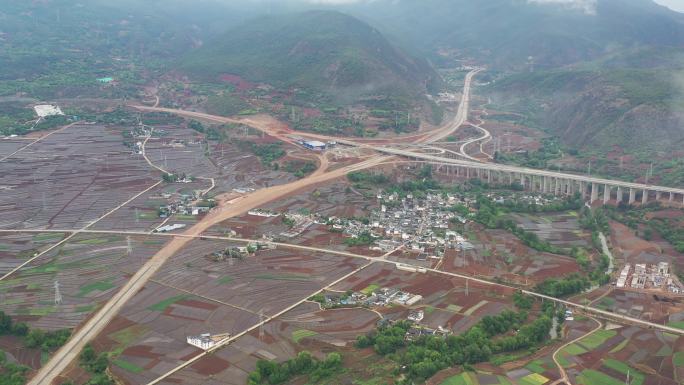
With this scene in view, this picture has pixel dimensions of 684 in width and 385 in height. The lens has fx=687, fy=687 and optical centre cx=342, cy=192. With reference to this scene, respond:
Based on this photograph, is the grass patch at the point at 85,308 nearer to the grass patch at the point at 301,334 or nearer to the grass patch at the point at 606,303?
the grass patch at the point at 301,334

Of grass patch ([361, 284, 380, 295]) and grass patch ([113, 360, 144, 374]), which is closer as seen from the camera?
grass patch ([113, 360, 144, 374])

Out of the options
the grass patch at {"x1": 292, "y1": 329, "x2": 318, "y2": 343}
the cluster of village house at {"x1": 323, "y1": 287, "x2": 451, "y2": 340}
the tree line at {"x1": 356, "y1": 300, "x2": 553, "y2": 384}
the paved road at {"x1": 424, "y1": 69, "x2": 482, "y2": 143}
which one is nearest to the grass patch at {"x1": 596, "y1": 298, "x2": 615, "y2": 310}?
the tree line at {"x1": 356, "y1": 300, "x2": 553, "y2": 384}

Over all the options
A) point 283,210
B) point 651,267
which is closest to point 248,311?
point 283,210

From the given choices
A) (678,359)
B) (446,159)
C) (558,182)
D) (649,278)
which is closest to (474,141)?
(446,159)

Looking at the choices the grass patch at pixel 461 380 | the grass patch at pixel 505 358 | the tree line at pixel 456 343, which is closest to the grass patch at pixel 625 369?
the tree line at pixel 456 343

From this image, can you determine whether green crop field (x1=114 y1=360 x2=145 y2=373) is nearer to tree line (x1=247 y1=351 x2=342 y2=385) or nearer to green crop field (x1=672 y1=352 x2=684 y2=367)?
tree line (x1=247 y1=351 x2=342 y2=385)

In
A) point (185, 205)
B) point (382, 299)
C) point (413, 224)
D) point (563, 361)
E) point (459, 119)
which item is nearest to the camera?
point (563, 361)

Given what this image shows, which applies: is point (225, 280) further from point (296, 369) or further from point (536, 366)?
point (536, 366)
